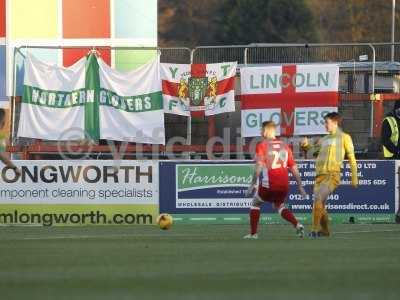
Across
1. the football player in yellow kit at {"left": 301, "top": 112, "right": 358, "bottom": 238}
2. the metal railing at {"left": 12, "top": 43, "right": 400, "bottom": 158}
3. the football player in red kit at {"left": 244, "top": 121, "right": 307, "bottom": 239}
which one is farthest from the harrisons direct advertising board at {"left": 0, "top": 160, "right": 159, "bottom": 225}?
the football player in yellow kit at {"left": 301, "top": 112, "right": 358, "bottom": 238}

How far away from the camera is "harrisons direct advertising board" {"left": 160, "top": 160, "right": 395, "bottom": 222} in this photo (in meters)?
23.4

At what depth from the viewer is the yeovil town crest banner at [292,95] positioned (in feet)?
Answer: 80.8

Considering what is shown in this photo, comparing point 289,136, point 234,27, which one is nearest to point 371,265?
point 289,136

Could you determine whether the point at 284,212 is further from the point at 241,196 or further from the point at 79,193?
the point at 79,193

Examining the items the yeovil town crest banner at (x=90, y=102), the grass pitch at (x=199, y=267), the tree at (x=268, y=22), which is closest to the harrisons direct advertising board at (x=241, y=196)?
the yeovil town crest banner at (x=90, y=102)

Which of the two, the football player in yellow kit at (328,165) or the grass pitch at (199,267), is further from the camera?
the football player in yellow kit at (328,165)

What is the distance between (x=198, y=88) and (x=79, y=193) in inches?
136

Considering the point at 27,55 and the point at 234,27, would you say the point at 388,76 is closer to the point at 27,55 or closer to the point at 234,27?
the point at 27,55

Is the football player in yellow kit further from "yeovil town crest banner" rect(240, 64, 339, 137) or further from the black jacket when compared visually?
"yeovil town crest banner" rect(240, 64, 339, 137)

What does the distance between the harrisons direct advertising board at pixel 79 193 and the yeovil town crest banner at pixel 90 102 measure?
1.76 meters

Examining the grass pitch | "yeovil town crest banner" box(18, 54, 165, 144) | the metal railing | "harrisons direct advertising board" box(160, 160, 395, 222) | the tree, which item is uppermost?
the tree

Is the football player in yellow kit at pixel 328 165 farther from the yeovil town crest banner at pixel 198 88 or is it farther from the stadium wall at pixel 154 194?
the yeovil town crest banner at pixel 198 88

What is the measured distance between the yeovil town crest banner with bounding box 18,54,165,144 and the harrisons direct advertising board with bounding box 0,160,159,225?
176cm

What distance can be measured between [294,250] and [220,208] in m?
8.64
